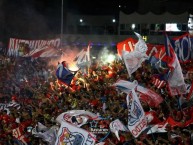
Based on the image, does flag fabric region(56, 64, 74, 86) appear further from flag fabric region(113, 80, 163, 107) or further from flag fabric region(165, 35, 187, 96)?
flag fabric region(165, 35, 187, 96)

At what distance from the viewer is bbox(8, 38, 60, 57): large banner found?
19830 mm

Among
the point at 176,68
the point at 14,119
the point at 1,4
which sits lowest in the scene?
the point at 14,119

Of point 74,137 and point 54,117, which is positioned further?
point 54,117

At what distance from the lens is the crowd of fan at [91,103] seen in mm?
8852

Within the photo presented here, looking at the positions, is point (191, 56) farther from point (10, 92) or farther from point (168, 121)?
point (10, 92)

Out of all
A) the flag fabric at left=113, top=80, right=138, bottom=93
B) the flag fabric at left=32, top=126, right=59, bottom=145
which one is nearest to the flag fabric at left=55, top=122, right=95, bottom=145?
the flag fabric at left=32, top=126, right=59, bottom=145

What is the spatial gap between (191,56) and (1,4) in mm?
23581

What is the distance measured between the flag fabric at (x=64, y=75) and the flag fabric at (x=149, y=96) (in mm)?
4351

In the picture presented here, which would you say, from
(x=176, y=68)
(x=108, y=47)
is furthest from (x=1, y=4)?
(x=176, y=68)

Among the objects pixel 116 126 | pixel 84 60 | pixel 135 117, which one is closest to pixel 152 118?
pixel 135 117

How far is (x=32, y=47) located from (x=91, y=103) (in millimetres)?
10100

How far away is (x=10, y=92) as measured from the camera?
16.8 m

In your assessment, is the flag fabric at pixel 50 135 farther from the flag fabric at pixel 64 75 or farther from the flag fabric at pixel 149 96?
the flag fabric at pixel 64 75

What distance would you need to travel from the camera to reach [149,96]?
9.38m
